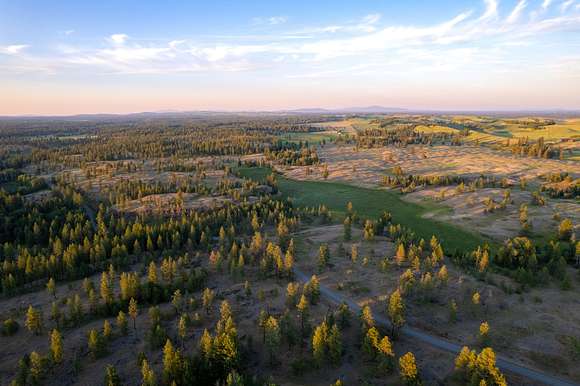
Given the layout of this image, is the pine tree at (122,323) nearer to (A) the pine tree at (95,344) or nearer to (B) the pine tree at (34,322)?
(A) the pine tree at (95,344)

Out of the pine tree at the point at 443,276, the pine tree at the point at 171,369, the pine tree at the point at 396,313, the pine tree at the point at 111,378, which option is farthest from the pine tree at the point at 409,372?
the pine tree at the point at 111,378

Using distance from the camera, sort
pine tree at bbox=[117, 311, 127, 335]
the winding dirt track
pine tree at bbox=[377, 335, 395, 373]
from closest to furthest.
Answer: the winding dirt track, pine tree at bbox=[377, 335, 395, 373], pine tree at bbox=[117, 311, 127, 335]

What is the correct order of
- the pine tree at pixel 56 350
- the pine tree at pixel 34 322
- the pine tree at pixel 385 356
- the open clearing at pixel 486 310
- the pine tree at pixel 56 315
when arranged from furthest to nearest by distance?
the pine tree at pixel 56 315 → the pine tree at pixel 34 322 → the open clearing at pixel 486 310 → the pine tree at pixel 56 350 → the pine tree at pixel 385 356

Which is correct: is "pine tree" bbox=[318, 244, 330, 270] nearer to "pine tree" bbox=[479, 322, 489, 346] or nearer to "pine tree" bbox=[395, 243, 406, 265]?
"pine tree" bbox=[395, 243, 406, 265]

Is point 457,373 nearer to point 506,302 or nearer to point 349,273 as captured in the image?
point 506,302

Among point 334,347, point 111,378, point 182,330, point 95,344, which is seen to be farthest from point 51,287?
point 334,347

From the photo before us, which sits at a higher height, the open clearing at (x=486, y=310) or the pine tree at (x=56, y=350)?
the pine tree at (x=56, y=350)

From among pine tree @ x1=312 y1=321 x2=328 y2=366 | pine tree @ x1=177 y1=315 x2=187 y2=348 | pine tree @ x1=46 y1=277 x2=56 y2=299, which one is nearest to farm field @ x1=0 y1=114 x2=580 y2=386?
pine tree @ x1=312 y1=321 x2=328 y2=366

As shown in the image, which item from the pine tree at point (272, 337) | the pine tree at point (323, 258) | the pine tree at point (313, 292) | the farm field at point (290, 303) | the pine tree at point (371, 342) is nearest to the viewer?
the farm field at point (290, 303)

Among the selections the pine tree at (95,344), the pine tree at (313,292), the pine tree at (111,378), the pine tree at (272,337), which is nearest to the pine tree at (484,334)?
the pine tree at (313,292)

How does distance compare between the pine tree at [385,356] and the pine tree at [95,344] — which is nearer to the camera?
the pine tree at [385,356]

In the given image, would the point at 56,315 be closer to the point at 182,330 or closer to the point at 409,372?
the point at 182,330
